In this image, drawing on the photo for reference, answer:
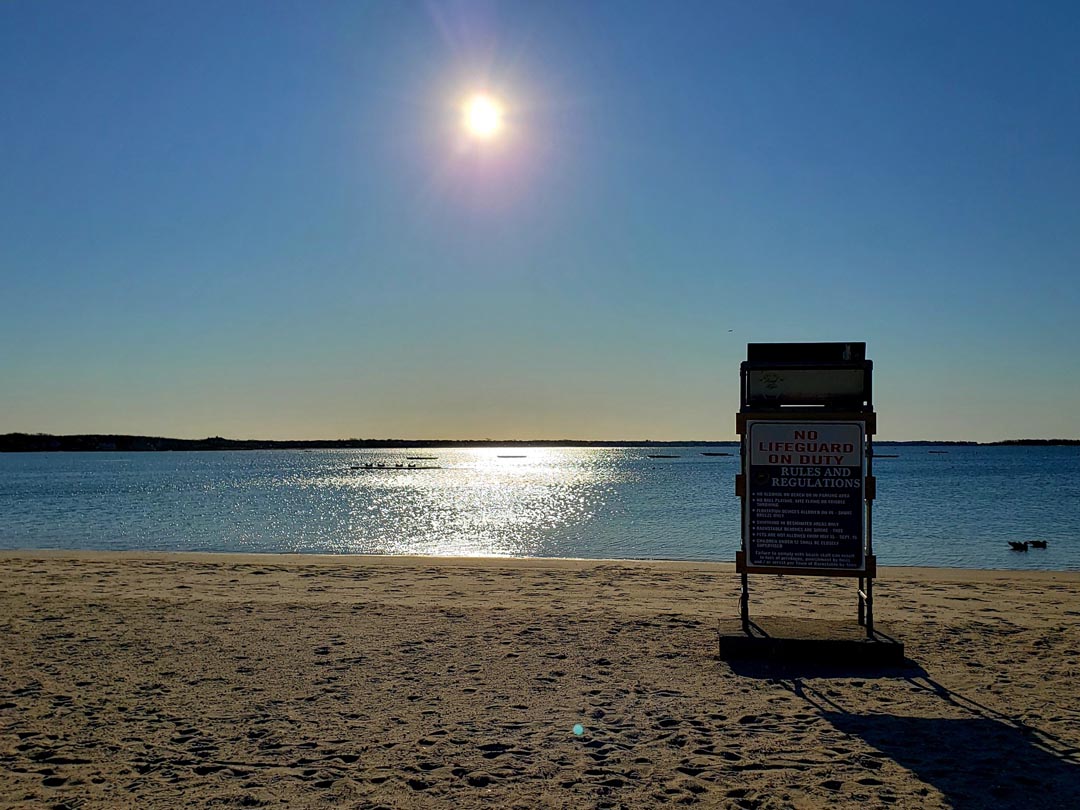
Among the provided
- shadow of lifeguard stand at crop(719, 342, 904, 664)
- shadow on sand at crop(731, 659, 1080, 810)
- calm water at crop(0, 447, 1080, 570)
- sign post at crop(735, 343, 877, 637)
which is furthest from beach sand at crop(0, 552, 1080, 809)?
calm water at crop(0, 447, 1080, 570)

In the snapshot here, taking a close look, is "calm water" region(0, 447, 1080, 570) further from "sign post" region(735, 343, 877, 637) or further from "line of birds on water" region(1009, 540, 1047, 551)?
"sign post" region(735, 343, 877, 637)

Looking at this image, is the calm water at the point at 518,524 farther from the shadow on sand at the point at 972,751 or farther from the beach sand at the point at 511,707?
the shadow on sand at the point at 972,751

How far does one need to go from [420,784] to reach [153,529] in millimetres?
32843

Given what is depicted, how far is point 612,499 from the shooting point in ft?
178

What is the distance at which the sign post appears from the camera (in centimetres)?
808

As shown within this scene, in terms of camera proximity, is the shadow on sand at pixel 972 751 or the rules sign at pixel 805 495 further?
the rules sign at pixel 805 495

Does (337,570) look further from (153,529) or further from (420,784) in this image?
(153,529)

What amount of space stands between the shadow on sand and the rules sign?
144 centimetres

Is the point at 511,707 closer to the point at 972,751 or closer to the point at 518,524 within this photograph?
the point at 972,751

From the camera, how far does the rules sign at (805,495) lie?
8094mm

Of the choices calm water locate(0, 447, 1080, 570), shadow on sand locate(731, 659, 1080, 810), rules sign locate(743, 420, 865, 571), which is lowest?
calm water locate(0, 447, 1080, 570)

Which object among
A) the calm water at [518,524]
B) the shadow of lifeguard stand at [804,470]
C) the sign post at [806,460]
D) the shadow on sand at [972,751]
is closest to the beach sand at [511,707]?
the shadow on sand at [972,751]

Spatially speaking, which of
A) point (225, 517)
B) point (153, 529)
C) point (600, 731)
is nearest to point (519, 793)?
point (600, 731)

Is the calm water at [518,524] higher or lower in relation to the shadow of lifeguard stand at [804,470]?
lower
